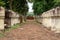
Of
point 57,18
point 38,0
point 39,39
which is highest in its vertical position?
point 38,0

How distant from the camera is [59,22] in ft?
35.4

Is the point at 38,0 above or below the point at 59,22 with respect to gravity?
above

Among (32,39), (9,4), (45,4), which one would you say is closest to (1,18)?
Result: (32,39)

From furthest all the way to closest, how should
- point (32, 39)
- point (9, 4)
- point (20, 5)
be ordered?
point (20, 5) → point (9, 4) → point (32, 39)

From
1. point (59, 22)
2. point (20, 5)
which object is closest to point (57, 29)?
point (59, 22)

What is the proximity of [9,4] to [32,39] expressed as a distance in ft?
A: 71.4

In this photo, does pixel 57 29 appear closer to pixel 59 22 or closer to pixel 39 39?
pixel 59 22

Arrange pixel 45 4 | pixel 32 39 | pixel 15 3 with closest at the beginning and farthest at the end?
pixel 32 39, pixel 45 4, pixel 15 3

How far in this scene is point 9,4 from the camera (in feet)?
94.2

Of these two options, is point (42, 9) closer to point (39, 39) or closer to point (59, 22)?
point (59, 22)

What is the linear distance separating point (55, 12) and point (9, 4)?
18348 millimetres

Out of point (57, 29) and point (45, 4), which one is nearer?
point (57, 29)

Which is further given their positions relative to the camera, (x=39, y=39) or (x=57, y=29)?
(x=57, y=29)

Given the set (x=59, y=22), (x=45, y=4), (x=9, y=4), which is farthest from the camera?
(x=9, y=4)
